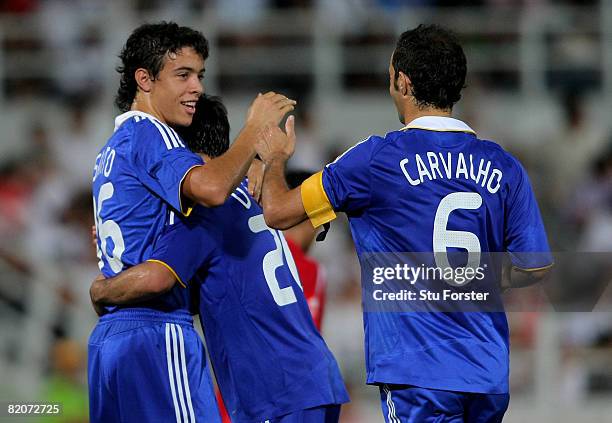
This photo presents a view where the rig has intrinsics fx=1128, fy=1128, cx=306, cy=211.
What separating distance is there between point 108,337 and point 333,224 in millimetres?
6124

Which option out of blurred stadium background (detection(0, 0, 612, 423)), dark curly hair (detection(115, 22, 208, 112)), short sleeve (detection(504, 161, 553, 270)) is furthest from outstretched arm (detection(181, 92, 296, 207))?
blurred stadium background (detection(0, 0, 612, 423))

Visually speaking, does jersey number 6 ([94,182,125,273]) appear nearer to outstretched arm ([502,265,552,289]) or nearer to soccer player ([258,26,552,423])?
soccer player ([258,26,552,423])

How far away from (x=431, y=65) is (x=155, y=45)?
1362 millimetres

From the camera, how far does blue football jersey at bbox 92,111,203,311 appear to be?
501cm

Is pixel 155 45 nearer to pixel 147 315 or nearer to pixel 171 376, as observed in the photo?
pixel 147 315

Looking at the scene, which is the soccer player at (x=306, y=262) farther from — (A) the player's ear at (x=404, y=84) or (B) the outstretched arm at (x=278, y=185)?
(A) the player's ear at (x=404, y=84)

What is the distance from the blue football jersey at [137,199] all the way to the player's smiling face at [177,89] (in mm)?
175

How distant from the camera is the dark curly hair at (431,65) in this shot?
4.85 m

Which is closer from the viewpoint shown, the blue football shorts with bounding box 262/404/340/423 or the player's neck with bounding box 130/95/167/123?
Answer: the blue football shorts with bounding box 262/404/340/423

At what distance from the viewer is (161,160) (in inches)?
195

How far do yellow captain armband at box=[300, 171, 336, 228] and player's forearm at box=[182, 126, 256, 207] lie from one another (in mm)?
289

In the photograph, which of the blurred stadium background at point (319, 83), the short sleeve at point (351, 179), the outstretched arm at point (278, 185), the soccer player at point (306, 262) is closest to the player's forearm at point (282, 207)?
the outstretched arm at point (278, 185)

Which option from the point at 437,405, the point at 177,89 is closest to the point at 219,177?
the point at 177,89

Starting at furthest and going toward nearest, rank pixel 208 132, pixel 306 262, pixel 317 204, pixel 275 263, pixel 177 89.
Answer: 1. pixel 306 262
2. pixel 208 132
3. pixel 177 89
4. pixel 275 263
5. pixel 317 204
